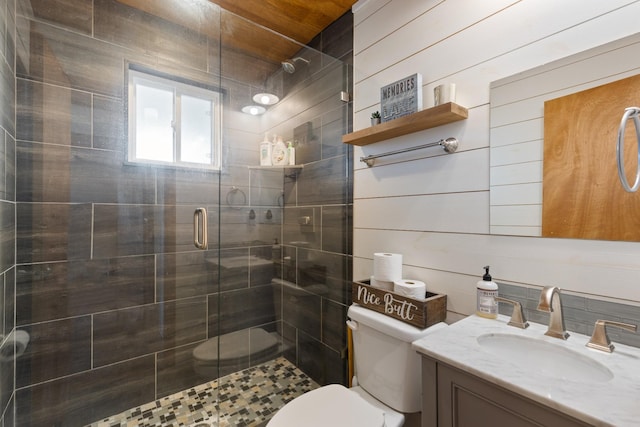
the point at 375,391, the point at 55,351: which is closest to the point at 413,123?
the point at 375,391

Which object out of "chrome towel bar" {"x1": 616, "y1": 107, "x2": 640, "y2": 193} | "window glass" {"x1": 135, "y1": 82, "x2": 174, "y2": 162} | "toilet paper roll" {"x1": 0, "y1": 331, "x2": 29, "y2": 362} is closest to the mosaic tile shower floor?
"toilet paper roll" {"x1": 0, "y1": 331, "x2": 29, "y2": 362}

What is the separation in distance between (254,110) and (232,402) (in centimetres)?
181

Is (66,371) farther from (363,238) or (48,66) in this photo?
(363,238)

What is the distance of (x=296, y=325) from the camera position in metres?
1.92

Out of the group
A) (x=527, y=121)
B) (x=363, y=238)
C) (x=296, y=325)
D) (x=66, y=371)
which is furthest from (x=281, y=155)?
(x=66, y=371)

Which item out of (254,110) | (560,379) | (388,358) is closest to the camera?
(560,379)

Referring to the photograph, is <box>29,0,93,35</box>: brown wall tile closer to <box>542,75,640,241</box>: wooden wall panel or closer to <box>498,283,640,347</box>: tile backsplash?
<box>542,75,640,241</box>: wooden wall panel

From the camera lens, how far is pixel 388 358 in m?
1.21

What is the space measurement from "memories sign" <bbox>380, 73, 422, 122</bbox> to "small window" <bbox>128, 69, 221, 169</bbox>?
1024 mm

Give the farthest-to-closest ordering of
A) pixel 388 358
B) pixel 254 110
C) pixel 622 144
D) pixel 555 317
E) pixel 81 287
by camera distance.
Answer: pixel 254 110
pixel 81 287
pixel 388 358
pixel 555 317
pixel 622 144

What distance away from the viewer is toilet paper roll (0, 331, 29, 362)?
1.32 meters

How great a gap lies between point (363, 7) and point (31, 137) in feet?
6.49

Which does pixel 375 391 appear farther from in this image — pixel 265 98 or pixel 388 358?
pixel 265 98

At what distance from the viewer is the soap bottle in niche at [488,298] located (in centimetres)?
108
